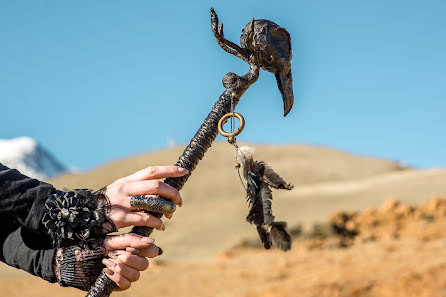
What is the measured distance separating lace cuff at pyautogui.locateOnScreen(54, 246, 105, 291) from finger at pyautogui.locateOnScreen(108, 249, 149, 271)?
0.06m

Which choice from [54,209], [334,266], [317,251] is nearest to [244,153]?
[54,209]

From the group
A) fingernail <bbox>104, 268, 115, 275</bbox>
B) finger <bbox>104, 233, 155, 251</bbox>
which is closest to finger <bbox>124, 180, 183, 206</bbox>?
finger <bbox>104, 233, 155, 251</bbox>

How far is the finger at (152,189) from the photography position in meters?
1.86

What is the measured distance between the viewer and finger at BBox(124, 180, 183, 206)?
6.11 feet

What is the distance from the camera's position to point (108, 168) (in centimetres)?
4622

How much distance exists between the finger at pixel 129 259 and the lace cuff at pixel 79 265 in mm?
59

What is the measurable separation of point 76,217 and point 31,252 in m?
0.28

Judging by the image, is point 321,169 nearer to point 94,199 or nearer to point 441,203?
point 441,203

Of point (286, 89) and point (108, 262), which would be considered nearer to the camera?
point (108, 262)

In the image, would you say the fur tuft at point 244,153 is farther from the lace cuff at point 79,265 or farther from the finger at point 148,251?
the lace cuff at point 79,265

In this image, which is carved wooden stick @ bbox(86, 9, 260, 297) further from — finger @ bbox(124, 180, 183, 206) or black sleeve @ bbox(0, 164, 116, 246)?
black sleeve @ bbox(0, 164, 116, 246)

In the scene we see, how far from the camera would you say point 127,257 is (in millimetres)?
1858

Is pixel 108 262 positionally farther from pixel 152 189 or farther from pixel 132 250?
pixel 152 189

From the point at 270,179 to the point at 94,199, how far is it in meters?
0.59
